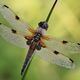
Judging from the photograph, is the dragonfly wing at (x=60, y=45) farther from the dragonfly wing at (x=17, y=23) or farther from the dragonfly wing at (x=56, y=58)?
the dragonfly wing at (x=17, y=23)

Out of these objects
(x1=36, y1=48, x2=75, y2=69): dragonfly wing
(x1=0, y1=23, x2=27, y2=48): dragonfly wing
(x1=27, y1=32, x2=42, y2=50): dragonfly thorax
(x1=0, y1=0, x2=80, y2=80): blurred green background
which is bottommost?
(x1=0, y1=0, x2=80, y2=80): blurred green background

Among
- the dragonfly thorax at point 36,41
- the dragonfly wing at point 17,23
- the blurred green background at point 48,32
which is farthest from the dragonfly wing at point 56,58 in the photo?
the blurred green background at point 48,32


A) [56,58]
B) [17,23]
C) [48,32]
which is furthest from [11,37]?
[48,32]

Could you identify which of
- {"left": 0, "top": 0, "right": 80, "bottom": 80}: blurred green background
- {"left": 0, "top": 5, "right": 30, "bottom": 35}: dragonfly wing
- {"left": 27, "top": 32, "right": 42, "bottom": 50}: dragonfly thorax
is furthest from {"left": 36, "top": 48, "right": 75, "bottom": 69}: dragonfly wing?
{"left": 0, "top": 0, "right": 80, "bottom": 80}: blurred green background

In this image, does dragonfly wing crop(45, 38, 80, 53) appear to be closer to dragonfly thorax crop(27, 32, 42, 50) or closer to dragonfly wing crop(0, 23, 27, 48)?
dragonfly thorax crop(27, 32, 42, 50)

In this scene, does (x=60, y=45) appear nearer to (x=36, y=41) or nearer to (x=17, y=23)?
(x=36, y=41)

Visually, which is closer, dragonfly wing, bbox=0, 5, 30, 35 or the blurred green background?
dragonfly wing, bbox=0, 5, 30, 35
